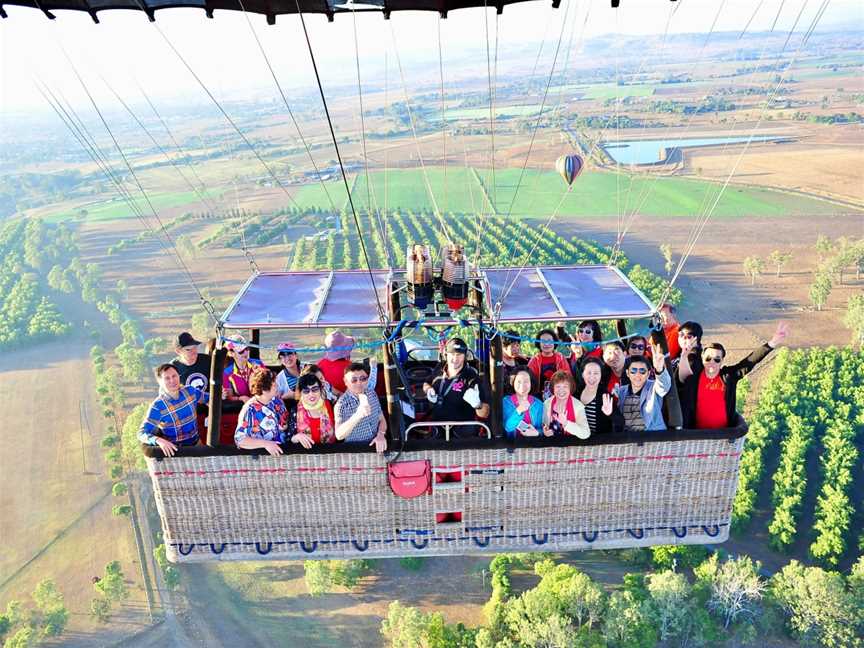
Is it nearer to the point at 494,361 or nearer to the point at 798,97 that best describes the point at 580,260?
the point at 494,361

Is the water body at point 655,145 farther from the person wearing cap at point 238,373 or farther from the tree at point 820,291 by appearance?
the person wearing cap at point 238,373

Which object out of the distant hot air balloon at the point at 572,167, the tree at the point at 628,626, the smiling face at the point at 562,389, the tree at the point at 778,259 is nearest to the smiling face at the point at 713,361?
the smiling face at the point at 562,389

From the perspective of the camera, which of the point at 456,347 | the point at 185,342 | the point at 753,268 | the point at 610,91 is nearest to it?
the point at 456,347

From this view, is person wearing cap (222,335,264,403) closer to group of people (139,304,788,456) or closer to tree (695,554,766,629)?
group of people (139,304,788,456)

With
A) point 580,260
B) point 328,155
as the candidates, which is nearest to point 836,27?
point 328,155

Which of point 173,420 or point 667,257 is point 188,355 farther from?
point 667,257

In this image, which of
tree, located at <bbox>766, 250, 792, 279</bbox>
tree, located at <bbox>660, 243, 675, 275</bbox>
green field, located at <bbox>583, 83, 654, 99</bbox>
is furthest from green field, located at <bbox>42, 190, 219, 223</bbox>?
tree, located at <bbox>766, 250, 792, 279</bbox>

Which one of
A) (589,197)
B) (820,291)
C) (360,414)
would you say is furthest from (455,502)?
(589,197)
